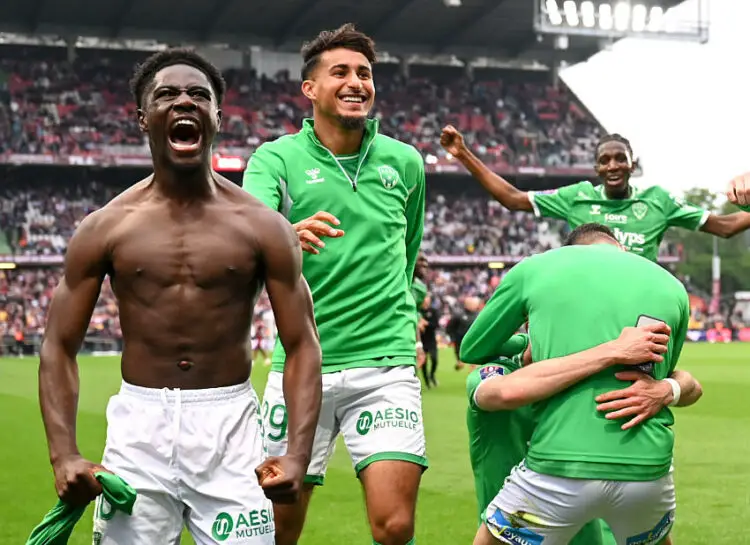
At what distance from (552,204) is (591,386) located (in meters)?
4.73

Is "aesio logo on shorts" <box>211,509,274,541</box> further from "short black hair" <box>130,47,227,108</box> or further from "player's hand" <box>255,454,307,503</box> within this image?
"short black hair" <box>130,47,227,108</box>

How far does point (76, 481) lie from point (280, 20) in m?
43.1

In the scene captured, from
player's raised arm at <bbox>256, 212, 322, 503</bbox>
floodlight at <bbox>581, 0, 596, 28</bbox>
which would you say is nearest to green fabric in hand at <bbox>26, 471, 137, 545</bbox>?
player's raised arm at <bbox>256, 212, 322, 503</bbox>

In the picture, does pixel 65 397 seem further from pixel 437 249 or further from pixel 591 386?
pixel 437 249

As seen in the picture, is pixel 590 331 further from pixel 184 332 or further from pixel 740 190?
pixel 184 332

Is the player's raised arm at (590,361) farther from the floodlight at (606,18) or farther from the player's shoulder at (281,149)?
the floodlight at (606,18)

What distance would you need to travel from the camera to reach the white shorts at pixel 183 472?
3.47m

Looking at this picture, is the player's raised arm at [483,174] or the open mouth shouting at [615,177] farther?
the open mouth shouting at [615,177]

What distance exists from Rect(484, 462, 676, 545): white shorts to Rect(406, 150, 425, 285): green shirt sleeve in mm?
1716

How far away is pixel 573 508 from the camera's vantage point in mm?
4000

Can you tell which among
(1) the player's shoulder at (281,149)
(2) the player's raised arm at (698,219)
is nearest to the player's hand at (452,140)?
(1) the player's shoulder at (281,149)

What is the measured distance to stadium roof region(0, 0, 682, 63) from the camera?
139 feet

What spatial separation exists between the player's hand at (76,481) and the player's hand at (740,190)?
278 cm

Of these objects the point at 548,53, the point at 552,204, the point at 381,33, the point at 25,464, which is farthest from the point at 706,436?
the point at 548,53
